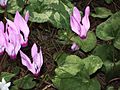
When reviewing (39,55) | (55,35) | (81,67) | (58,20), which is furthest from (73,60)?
(55,35)

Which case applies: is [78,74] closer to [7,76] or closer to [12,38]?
[7,76]

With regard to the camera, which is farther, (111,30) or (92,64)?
(111,30)

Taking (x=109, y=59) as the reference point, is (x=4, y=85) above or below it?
above

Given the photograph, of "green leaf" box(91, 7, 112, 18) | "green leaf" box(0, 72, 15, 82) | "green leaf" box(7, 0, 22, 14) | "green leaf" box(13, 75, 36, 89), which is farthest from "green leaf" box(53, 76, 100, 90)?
"green leaf" box(91, 7, 112, 18)

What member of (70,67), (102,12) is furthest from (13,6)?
(102,12)

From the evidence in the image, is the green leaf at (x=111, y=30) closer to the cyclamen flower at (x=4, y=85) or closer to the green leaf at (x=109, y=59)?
the green leaf at (x=109, y=59)

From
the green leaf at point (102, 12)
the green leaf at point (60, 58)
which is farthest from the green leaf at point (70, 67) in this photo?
the green leaf at point (102, 12)

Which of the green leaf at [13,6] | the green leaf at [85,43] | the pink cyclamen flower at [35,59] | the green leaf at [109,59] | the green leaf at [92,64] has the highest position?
the green leaf at [13,6]
